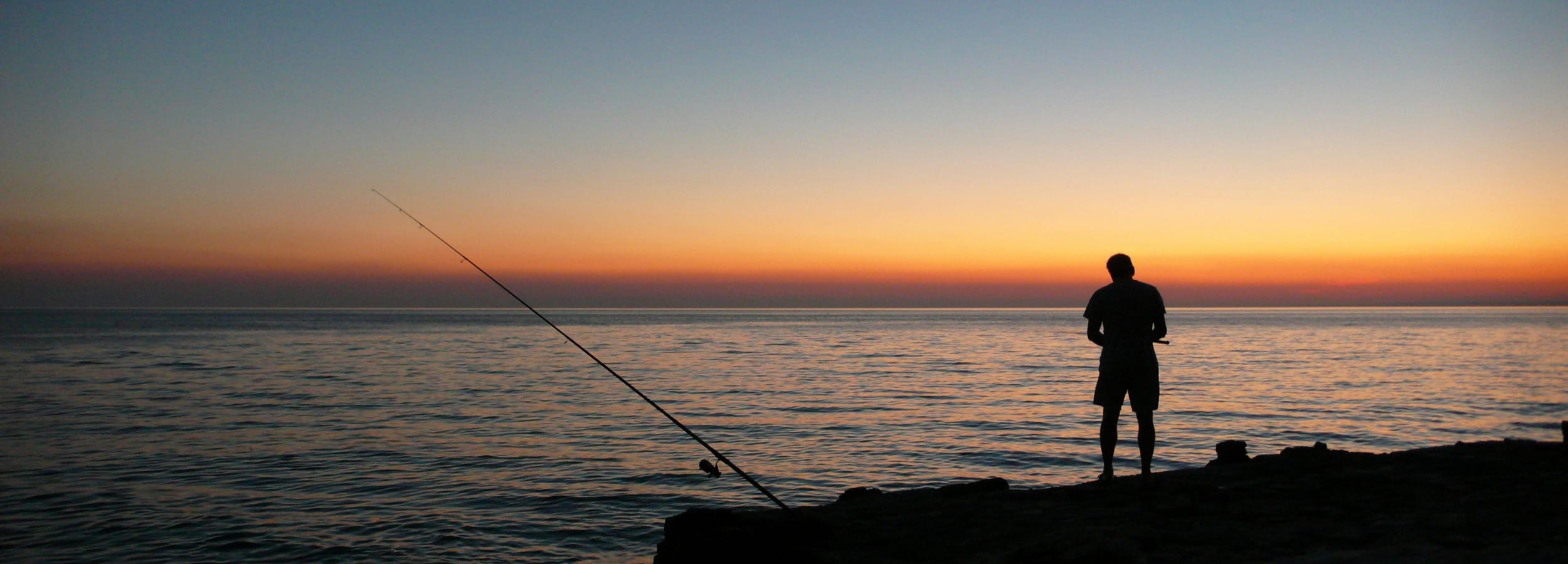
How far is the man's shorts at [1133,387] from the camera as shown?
616cm

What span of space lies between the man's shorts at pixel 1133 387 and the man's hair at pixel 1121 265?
691 millimetres

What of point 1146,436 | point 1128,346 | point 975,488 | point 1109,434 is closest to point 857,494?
point 975,488

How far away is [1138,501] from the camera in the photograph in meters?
5.89

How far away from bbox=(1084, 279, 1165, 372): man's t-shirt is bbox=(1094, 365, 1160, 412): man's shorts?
1.6 inches

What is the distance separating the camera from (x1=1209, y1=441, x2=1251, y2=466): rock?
7.88 meters

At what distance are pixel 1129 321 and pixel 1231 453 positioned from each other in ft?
8.68

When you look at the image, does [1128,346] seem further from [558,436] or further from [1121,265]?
[558,436]

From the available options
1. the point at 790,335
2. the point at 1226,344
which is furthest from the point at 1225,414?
the point at 790,335

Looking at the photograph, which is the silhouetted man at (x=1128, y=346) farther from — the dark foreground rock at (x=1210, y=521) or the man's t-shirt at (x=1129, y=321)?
the dark foreground rock at (x=1210, y=521)

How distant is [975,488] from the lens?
692cm

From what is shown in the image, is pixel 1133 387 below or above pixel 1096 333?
below

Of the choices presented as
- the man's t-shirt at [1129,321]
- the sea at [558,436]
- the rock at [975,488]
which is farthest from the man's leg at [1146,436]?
the sea at [558,436]

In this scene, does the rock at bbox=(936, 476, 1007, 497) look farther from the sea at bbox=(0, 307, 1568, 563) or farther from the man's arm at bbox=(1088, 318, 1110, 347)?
the sea at bbox=(0, 307, 1568, 563)

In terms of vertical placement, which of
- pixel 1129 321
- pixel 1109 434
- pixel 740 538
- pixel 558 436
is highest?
pixel 1129 321
